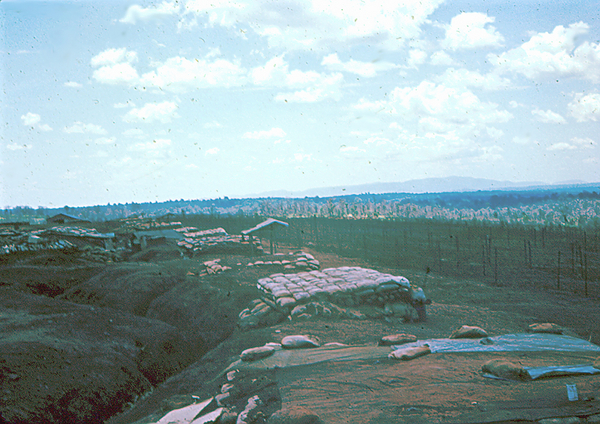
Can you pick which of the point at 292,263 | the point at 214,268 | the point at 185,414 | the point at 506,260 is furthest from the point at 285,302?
the point at 506,260

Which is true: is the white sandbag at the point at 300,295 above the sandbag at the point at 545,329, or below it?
above

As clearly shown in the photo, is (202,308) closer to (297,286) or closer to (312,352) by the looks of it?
(297,286)

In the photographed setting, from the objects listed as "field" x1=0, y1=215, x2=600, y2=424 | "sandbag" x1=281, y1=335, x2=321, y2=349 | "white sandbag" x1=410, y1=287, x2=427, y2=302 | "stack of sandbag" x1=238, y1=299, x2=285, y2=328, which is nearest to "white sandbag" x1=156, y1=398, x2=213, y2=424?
"field" x1=0, y1=215, x2=600, y2=424

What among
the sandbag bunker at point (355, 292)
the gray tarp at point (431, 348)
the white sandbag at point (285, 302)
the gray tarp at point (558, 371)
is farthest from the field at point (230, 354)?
the white sandbag at point (285, 302)

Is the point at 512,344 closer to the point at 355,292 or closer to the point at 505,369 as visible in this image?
the point at 505,369

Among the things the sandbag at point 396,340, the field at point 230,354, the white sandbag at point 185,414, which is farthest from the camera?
the sandbag at point 396,340

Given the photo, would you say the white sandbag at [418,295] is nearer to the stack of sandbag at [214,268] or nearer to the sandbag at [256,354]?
the sandbag at [256,354]
